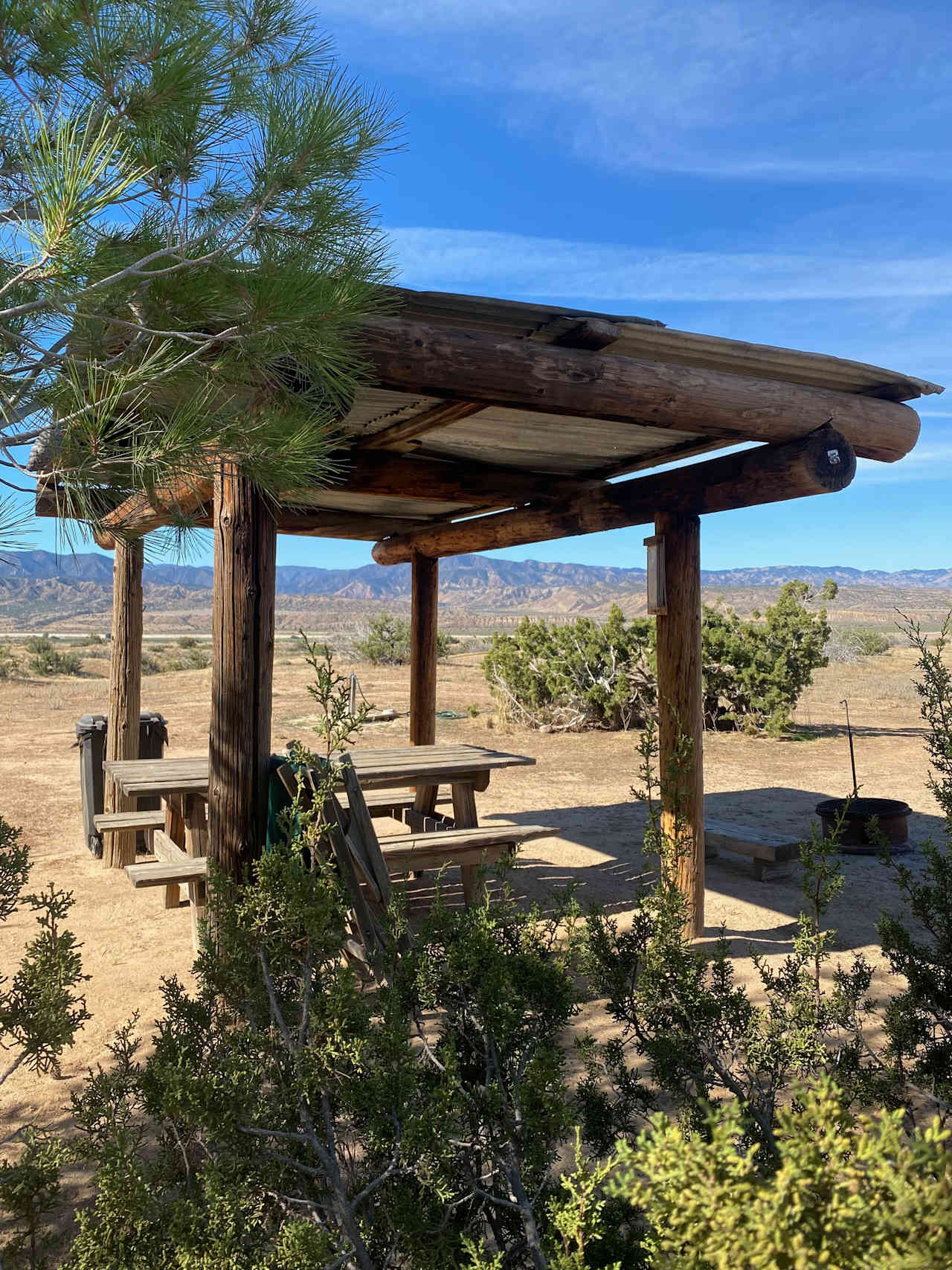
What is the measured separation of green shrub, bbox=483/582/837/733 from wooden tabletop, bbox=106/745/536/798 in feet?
25.2

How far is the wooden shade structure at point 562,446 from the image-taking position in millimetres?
3443

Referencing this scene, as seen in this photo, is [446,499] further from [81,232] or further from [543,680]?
[543,680]

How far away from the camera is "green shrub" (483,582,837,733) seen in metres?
13.8

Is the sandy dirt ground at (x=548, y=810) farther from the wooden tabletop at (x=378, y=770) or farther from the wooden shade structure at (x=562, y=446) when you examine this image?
the wooden shade structure at (x=562, y=446)

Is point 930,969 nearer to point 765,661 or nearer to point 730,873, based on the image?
point 730,873

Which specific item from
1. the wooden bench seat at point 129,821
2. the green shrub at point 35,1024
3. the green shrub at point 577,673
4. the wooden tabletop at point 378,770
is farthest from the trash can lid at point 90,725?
the green shrub at point 577,673

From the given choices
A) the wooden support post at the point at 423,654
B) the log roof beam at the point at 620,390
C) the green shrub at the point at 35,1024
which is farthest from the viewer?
the wooden support post at the point at 423,654

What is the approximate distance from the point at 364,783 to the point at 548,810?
3854 millimetres

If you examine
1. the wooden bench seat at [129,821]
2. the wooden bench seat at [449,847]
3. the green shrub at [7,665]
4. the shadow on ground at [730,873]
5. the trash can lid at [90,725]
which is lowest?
the shadow on ground at [730,873]

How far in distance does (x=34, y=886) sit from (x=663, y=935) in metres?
5.22

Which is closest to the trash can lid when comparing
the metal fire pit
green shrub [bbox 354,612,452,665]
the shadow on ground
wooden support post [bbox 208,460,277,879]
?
the shadow on ground

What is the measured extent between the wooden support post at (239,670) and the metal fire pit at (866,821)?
4.83 m

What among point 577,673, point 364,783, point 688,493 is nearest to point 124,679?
point 364,783

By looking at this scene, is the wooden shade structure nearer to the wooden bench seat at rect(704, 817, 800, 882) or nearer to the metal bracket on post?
the metal bracket on post
